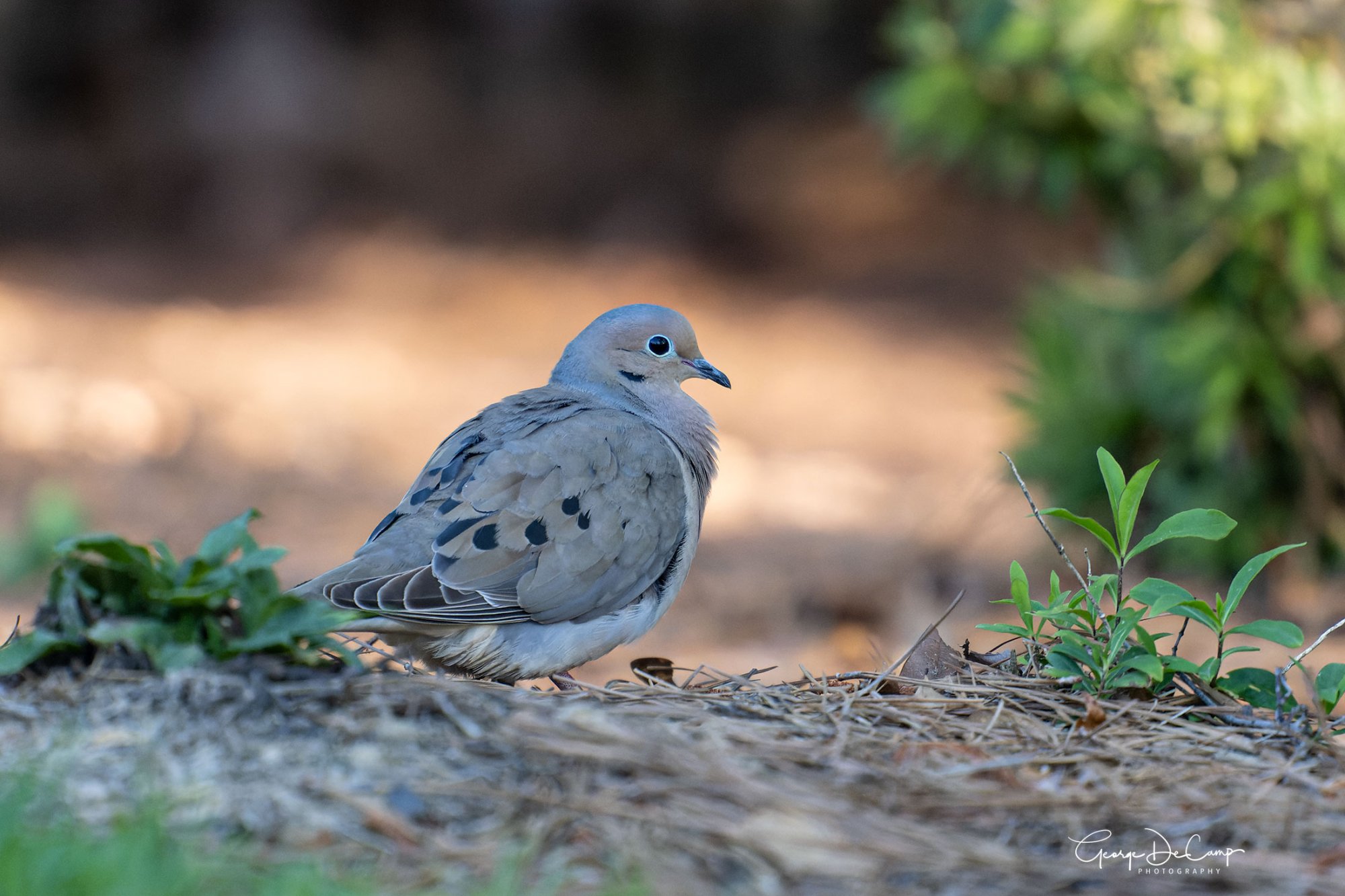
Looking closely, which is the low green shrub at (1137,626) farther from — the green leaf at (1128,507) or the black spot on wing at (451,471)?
the black spot on wing at (451,471)

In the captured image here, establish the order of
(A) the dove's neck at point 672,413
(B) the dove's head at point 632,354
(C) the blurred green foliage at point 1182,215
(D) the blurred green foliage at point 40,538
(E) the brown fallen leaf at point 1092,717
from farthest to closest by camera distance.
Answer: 1. (C) the blurred green foliage at point 1182,215
2. (B) the dove's head at point 632,354
3. (A) the dove's neck at point 672,413
4. (E) the brown fallen leaf at point 1092,717
5. (D) the blurred green foliage at point 40,538

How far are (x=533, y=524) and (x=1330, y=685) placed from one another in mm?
2034

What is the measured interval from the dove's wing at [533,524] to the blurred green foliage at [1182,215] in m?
3.25

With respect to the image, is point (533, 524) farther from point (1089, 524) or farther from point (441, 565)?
point (1089, 524)

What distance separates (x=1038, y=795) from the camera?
2430mm

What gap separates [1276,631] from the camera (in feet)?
9.01

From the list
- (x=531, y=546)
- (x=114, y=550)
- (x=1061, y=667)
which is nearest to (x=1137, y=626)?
(x=1061, y=667)

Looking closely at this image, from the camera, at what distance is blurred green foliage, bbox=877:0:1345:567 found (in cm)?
570

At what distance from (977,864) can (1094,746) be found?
24.8 inches

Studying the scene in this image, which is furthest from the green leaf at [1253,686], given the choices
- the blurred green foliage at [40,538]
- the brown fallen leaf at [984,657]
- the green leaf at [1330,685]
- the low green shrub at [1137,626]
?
the blurred green foliage at [40,538]

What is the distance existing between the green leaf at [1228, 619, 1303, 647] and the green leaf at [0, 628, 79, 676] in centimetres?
237

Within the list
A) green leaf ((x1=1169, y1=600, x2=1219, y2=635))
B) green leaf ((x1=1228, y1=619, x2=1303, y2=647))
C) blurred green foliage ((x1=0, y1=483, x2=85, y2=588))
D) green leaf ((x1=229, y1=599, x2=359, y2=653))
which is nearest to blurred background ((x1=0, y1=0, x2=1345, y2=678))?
blurred green foliage ((x1=0, y1=483, x2=85, y2=588))

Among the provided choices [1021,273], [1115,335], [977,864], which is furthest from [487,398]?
[977,864]

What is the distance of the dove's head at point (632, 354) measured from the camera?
14.3 feet
